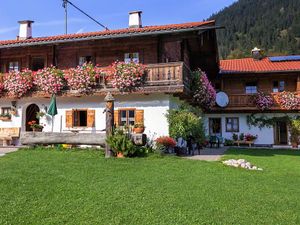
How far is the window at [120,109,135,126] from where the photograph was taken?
51.3ft

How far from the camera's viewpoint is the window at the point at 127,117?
15.6 meters

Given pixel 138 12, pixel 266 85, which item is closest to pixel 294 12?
pixel 266 85

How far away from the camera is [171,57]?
59.8 ft

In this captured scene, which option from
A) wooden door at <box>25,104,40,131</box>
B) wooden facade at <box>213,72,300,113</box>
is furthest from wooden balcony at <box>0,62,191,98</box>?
wooden facade at <box>213,72,300,113</box>

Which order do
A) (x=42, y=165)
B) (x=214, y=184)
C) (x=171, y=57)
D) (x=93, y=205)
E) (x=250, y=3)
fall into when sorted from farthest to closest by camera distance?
(x=250, y=3)
(x=171, y=57)
(x=42, y=165)
(x=214, y=184)
(x=93, y=205)

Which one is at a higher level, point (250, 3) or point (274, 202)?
point (250, 3)

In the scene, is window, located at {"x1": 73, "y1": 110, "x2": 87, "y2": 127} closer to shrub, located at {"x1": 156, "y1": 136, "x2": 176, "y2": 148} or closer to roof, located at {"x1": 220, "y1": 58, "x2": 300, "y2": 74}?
shrub, located at {"x1": 156, "y1": 136, "x2": 176, "y2": 148}

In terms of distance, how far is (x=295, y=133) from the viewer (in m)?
23.2

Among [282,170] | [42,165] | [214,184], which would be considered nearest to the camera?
[214,184]

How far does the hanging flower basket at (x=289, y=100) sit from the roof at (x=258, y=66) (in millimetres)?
1896

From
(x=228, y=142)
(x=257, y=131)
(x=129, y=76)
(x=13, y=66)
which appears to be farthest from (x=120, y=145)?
(x=257, y=131)

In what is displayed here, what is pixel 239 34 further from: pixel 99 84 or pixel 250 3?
pixel 99 84

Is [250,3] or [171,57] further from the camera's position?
[250,3]

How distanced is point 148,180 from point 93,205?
241 centimetres
